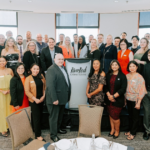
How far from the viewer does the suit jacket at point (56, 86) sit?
2537mm

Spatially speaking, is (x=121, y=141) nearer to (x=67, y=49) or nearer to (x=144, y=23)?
(x=67, y=49)

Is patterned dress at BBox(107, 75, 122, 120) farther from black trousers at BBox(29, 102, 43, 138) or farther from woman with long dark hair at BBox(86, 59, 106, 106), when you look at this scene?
black trousers at BBox(29, 102, 43, 138)

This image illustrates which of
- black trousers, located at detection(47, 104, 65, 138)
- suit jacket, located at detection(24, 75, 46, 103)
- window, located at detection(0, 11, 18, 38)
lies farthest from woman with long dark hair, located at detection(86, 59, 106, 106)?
window, located at detection(0, 11, 18, 38)

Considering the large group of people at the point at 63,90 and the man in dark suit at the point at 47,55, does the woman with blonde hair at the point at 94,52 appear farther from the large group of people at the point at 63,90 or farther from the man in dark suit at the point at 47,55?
the man in dark suit at the point at 47,55

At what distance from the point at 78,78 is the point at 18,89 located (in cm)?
119

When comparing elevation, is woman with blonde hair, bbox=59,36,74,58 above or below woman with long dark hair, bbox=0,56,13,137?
above

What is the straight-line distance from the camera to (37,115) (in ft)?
9.32

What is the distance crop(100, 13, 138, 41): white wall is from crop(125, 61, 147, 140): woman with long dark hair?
20.3 ft

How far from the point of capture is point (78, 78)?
3.31m

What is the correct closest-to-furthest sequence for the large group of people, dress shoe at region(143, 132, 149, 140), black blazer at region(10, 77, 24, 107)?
→ the large group of people, black blazer at region(10, 77, 24, 107), dress shoe at region(143, 132, 149, 140)

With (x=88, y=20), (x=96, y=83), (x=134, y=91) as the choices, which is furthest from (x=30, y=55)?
(x=88, y=20)

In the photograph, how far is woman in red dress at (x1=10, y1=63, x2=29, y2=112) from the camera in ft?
9.15

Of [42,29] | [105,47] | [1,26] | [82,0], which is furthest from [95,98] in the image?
[1,26]

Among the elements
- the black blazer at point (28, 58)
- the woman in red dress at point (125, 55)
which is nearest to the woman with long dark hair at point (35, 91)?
the black blazer at point (28, 58)
